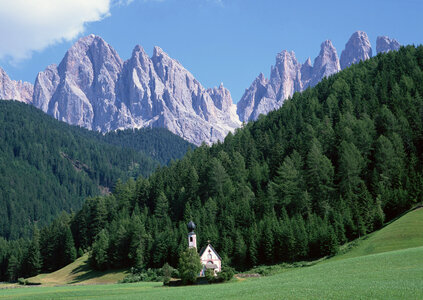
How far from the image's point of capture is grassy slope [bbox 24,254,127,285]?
322ft

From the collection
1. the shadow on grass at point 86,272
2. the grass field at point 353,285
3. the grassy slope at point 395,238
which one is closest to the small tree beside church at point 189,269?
the grass field at point 353,285

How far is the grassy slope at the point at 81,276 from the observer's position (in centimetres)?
9819

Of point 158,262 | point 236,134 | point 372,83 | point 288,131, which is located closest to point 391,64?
point 372,83

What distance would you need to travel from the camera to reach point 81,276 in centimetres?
10550

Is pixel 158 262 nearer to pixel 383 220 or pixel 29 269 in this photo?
pixel 383 220

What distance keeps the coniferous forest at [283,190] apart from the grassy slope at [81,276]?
3.73 metres

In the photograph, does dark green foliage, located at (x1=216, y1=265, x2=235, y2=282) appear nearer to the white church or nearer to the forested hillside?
the white church

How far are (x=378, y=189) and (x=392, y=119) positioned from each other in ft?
80.4

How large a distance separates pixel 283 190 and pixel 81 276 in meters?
48.6

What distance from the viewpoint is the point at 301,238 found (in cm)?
8225

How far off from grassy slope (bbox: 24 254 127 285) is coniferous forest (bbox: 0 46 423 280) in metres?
3.73

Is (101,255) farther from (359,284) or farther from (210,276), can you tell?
(359,284)

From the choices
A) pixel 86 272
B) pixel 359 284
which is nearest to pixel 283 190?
pixel 86 272

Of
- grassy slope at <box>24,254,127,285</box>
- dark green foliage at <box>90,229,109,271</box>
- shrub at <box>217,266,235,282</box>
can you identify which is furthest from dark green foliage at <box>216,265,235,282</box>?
dark green foliage at <box>90,229,109,271</box>
